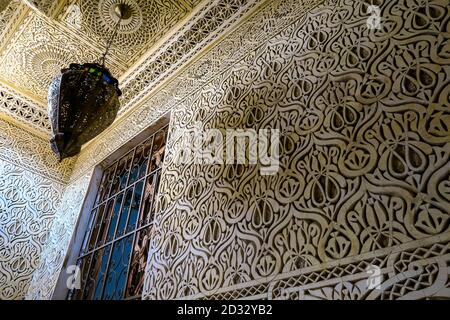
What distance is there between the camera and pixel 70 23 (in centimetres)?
217

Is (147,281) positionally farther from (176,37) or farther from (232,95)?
(176,37)

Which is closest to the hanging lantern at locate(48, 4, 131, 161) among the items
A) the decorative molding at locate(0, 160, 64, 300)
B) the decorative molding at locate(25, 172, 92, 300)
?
the decorative molding at locate(25, 172, 92, 300)

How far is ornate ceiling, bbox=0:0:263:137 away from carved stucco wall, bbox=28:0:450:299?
0.41 meters

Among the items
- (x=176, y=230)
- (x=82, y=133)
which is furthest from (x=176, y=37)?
(x=176, y=230)

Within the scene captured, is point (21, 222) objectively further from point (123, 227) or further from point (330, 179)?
point (330, 179)

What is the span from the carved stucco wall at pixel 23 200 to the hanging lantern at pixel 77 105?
1342 millimetres

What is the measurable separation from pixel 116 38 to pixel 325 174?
5.68 feet

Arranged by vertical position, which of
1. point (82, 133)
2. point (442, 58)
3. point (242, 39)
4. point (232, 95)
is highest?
point (242, 39)

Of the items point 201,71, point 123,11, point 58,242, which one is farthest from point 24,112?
point 201,71

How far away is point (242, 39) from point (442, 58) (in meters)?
1.01

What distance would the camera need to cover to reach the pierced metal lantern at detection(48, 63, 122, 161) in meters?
1.53

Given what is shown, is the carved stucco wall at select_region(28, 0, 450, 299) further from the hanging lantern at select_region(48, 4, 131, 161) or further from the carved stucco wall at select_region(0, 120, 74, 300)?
the carved stucco wall at select_region(0, 120, 74, 300)

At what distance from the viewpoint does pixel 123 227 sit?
6.72 ft

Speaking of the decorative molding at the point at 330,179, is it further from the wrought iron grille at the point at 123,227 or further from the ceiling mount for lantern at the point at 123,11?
the ceiling mount for lantern at the point at 123,11
